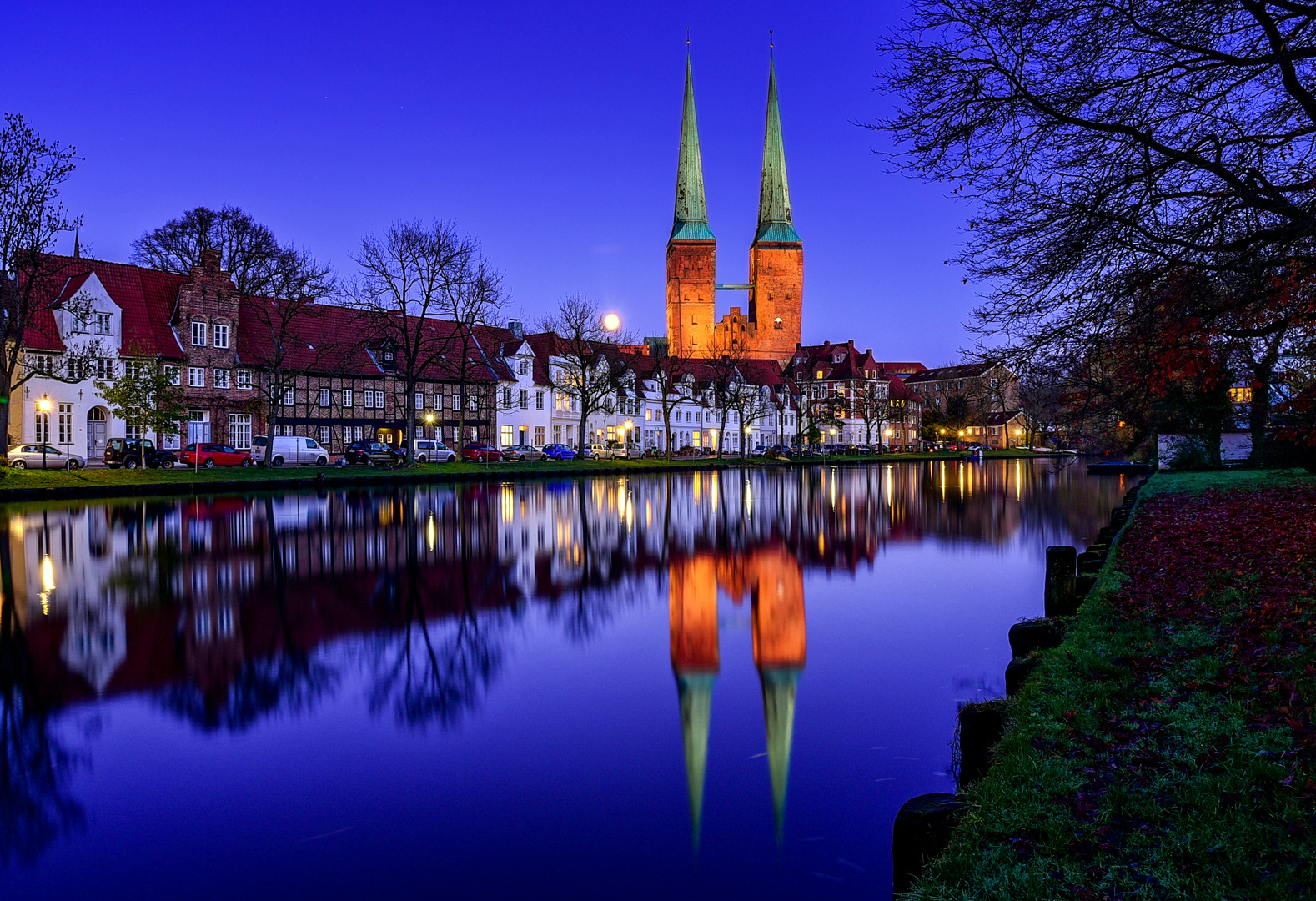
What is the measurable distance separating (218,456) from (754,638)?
43.4 metres

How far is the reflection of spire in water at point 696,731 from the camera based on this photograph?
19.1ft

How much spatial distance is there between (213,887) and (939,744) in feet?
17.3

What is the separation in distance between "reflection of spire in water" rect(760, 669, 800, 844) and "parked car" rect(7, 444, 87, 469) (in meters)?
39.5

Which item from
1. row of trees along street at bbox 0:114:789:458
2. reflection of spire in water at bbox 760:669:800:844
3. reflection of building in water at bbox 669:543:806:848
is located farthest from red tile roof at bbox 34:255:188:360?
reflection of spire in water at bbox 760:669:800:844

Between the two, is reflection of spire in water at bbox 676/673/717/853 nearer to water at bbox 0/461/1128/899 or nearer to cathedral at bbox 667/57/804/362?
water at bbox 0/461/1128/899

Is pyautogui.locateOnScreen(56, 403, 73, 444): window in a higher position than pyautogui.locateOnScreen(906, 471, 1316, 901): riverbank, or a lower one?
higher

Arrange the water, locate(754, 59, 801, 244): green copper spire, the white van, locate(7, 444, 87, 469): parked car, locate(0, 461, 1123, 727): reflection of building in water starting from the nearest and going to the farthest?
the water < locate(0, 461, 1123, 727): reflection of building in water < locate(7, 444, 87, 469): parked car < the white van < locate(754, 59, 801, 244): green copper spire

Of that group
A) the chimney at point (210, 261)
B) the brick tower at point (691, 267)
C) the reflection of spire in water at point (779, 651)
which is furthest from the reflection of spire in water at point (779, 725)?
the brick tower at point (691, 267)

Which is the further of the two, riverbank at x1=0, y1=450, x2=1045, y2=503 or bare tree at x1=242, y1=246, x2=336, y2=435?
bare tree at x1=242, y1=246, x2=336, y2=435

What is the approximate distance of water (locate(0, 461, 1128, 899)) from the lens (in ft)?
16.7

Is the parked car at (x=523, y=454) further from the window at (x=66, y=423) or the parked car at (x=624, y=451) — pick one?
the window at (x=66, y=423)

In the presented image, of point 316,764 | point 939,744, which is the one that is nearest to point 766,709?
point 939,744

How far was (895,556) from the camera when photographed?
18250 mm

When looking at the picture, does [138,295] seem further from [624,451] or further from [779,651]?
[779,651]
